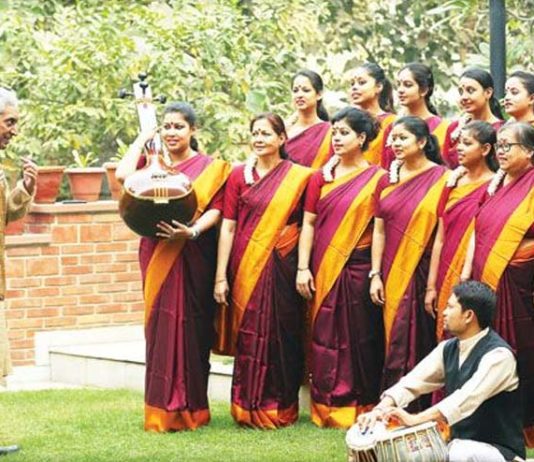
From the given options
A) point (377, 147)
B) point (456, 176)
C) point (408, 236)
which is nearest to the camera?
point (456, 176)

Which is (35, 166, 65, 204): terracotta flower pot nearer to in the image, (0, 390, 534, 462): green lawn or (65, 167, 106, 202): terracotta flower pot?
(65, 167, 106, 202): terracotta flower pot

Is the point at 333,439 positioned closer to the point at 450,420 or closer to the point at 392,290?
the point at 392,290

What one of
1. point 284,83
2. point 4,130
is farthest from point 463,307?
point 284,83

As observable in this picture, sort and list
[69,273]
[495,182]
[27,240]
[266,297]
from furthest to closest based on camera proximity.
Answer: [69,273], [27,240], [266,297], [495,182]

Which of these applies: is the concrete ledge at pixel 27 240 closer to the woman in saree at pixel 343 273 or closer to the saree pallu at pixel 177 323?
the saree pallu at pixel 177 323

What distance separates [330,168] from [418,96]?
2.14 ft

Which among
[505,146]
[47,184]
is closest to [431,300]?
[505,146]

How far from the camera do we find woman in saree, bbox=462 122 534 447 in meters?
9.77

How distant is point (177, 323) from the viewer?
10758 mm

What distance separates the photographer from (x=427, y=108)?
1108 centimetres

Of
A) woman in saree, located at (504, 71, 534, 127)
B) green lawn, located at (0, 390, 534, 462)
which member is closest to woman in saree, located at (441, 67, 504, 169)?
woman in saree, located at (504, 71, 534, 127)

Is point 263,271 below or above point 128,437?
above

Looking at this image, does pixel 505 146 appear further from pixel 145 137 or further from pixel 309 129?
pixel 145 137

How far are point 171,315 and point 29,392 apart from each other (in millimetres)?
1916
